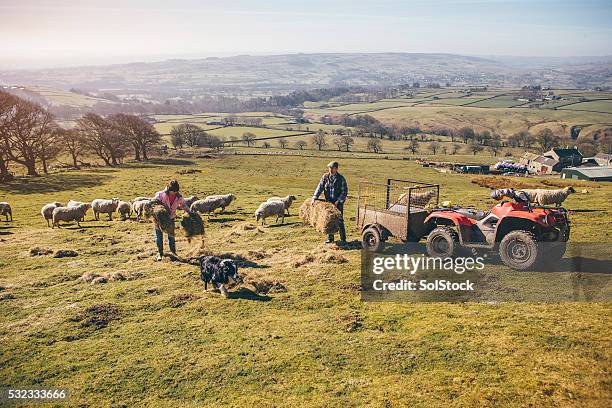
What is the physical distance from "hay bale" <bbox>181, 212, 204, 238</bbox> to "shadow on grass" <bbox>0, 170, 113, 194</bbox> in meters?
31.5

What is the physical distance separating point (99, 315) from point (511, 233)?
468 inches

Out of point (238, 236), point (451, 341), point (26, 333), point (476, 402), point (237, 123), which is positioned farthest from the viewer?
point (237, 123)

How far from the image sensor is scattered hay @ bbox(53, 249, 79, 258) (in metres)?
16.6

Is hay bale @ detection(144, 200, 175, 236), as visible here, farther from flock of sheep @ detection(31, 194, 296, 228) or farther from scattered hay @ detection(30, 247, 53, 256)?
flock of sheep @ detection(31, 194, 296, 228)

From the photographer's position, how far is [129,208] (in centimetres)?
2617

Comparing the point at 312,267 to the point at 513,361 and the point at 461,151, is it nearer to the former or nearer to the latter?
the point at 513,361

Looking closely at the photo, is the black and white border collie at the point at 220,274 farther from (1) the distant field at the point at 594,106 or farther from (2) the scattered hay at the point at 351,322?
(1) the distant field at the point at 594,106

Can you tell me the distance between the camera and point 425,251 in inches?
524

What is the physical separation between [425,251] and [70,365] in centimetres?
1070

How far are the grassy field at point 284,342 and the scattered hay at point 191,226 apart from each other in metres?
1.29

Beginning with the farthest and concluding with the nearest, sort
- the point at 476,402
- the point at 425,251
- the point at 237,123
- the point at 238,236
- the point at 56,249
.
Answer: the point at 237,123 < the point at 238,236 < the point at 56,249 < the point at 425,251 < the point at 476,402

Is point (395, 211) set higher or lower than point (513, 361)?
higher

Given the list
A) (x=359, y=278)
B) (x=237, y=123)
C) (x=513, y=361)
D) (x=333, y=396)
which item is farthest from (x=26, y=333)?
(x=237, y=123)

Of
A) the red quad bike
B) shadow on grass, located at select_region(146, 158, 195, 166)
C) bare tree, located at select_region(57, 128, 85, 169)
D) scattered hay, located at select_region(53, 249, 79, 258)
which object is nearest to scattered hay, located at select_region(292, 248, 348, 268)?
the red quad bike
